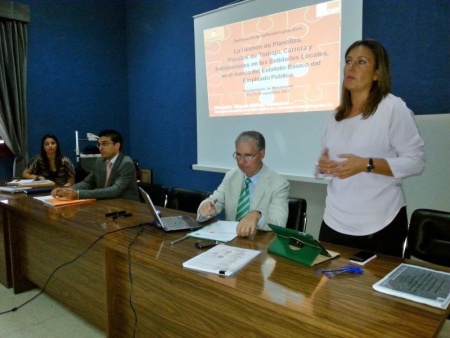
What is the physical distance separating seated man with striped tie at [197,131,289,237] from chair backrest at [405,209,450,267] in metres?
0.59

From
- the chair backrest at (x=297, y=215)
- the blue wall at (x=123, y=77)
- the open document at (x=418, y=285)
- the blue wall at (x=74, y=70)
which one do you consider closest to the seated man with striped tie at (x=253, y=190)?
the chair backrest at (x=297, y=215)

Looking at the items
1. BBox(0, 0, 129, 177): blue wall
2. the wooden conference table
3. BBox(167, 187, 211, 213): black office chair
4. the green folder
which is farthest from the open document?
BBox(0, 0, 129, 177): blue wall

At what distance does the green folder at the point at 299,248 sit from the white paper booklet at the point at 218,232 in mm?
264

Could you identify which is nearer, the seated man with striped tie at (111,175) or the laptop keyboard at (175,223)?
the laptop keyboard at (175,223)

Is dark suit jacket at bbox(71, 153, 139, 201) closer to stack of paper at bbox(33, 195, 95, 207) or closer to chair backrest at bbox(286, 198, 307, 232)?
stack of paper at bbox(33, 195, 95, 207)

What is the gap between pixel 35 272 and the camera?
2.48 meters

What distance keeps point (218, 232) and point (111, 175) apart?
1.49 meters

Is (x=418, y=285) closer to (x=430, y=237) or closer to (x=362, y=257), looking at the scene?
(x=362, y=257)

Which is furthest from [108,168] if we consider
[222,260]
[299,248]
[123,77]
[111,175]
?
[123,77]

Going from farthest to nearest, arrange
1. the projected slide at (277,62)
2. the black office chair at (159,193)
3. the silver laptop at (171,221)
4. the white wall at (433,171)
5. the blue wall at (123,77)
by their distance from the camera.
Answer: the blue wall at (123,77) < the projected slide at (277,62) < the black office chair at (159,193) < the white wall at (433,171) < the silver laptop at (171,221)

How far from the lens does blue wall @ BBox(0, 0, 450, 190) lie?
452 cm

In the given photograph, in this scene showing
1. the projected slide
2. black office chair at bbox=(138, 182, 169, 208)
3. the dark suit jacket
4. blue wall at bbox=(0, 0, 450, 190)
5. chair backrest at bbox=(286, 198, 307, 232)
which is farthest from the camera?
blue wall at bbox=(0, 0, 450, 190)

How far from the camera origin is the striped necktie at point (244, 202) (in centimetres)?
200

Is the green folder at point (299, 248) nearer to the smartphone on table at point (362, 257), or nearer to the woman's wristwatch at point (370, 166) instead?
the smartphone on table at point (362, 257)
